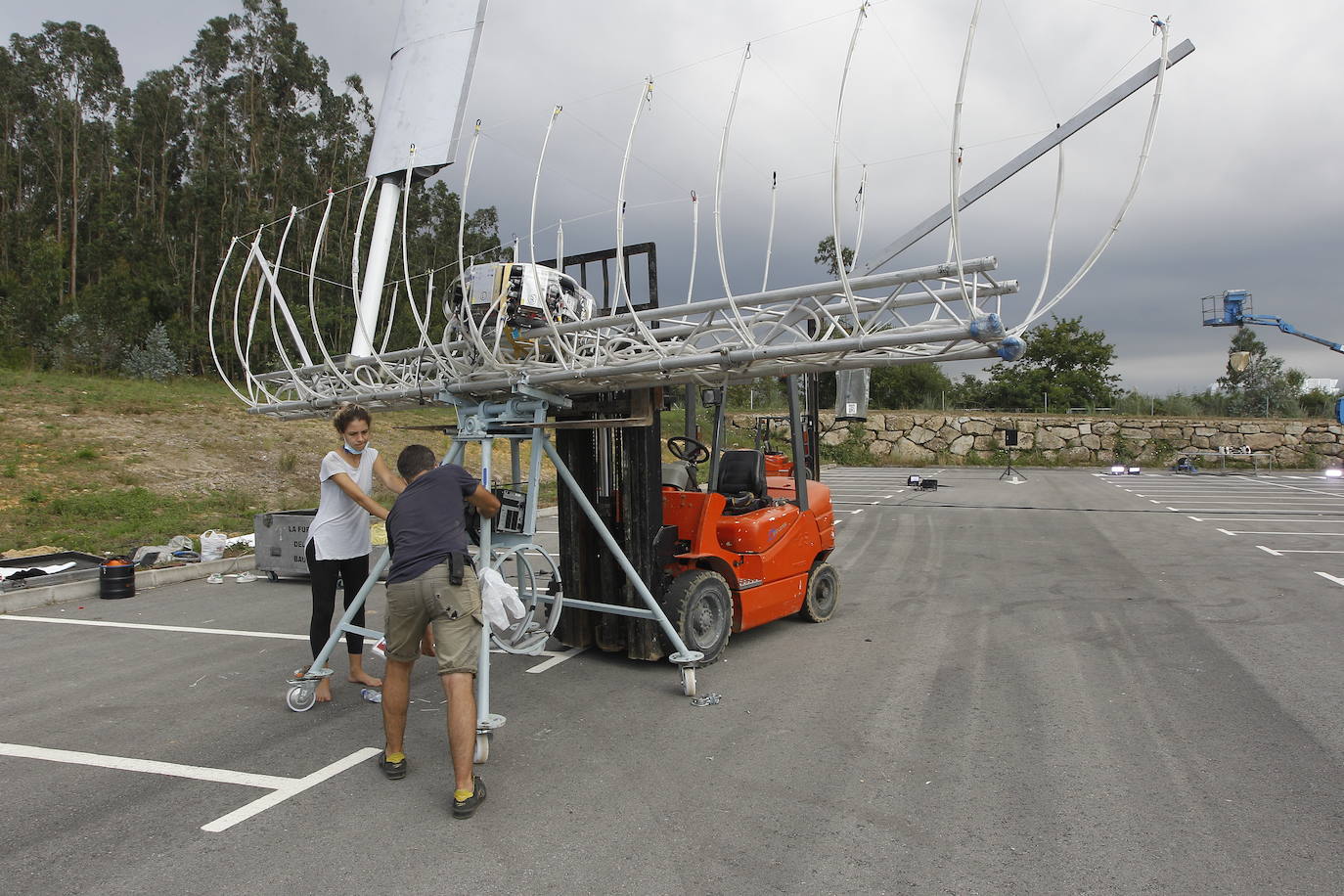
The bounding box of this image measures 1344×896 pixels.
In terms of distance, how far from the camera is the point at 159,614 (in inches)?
324

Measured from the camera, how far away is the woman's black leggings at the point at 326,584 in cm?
534

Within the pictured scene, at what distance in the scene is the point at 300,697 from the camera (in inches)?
204

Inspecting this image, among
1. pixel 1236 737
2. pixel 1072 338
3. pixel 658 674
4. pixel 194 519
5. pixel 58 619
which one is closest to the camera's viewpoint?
pixel 1236 737

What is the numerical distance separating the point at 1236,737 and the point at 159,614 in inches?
Answer: 355

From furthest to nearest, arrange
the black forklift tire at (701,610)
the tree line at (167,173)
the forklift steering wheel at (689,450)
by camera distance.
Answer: the tree line at (167,173) → the forklift steering wheel at (689,450) → the black forklift tire at (701,610)

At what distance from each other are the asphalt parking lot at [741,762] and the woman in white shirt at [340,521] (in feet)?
2.12

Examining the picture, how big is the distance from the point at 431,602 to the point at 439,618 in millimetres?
90

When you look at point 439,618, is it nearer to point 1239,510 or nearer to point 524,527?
point 524,527

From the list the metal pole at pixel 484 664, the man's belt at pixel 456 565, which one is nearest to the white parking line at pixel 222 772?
the metal pole at pixel 484 664

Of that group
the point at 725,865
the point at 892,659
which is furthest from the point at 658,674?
the point at 725,865

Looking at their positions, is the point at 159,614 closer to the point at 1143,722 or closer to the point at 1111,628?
the point at 1143,722

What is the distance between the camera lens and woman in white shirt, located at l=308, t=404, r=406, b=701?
530cm

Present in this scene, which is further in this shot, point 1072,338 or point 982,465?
point 1072,338

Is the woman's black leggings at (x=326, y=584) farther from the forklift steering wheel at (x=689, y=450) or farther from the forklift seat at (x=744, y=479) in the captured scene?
the forklift seat at (x=744, y=479)
